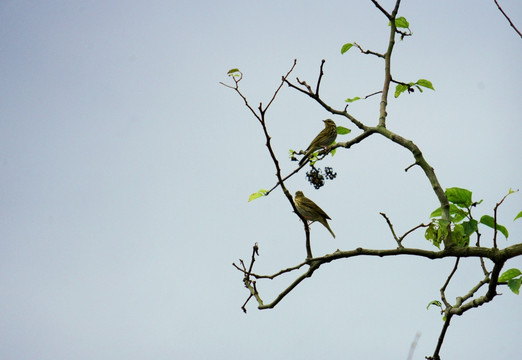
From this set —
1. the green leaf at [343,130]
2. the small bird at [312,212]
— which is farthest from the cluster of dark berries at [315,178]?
the small bird at [312,212]

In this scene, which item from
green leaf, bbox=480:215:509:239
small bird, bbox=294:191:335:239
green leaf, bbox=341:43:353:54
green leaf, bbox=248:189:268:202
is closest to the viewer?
green leaf, bbox=480:215:509:239

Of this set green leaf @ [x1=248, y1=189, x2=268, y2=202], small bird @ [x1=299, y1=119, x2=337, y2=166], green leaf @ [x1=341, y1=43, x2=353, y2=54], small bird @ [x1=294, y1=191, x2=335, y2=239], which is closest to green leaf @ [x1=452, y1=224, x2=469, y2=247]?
green leaf @ [x1=248, y1=189, x2=268, y2=202]

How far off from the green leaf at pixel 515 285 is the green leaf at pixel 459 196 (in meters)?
0.69

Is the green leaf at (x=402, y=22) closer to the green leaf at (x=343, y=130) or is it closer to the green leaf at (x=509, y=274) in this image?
the green leaf at (x=343, y=130)

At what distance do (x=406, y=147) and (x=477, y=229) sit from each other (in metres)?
0.92

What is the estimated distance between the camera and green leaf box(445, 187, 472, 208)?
4.61m

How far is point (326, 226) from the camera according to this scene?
34.7 ft

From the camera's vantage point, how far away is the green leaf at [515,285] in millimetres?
4405

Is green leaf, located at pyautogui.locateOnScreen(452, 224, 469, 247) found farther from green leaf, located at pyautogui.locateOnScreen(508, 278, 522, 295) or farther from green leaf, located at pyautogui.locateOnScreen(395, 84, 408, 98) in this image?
green leaf, located at pyautogui.locateOnScreen(395, 84, 408, 98)

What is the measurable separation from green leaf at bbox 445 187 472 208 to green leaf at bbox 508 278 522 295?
0.69m

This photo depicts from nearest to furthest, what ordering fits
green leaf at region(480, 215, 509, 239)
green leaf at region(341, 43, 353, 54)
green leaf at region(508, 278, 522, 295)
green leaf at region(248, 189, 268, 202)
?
green leaf at region(508, 278, 522, 295), green leaf at region(480, 215, 509, 239), green leaf at region(248, 189, 268, 202), green leaf at region(341, 43, 353, 54)

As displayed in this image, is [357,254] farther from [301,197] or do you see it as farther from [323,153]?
[301,197]

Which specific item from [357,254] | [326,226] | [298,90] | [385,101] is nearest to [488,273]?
[357,254]

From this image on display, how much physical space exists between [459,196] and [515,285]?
0.81 m
